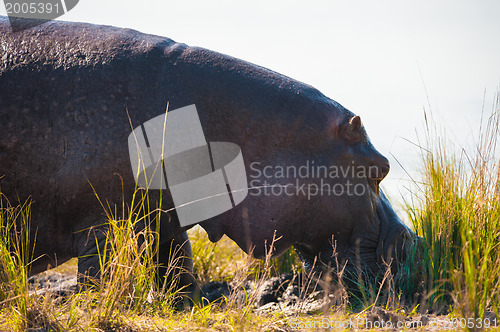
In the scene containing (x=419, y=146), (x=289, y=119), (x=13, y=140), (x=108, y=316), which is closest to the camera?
(x=108, y=316)

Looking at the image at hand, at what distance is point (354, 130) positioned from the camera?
4129mm

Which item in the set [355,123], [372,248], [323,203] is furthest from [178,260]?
[355,123]

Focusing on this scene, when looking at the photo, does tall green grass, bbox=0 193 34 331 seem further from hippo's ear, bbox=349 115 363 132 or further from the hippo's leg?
hippo's ear, bbox=349 115 363 132

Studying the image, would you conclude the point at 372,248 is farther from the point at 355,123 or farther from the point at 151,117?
the point at 151,117

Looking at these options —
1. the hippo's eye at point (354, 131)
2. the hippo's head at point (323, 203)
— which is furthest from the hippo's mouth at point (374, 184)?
the hippo's eye at point (354, 131)

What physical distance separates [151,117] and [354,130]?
4.74ft

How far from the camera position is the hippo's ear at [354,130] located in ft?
13.4

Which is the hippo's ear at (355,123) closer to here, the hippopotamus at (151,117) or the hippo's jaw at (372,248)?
the hippopotamus at (151,117)

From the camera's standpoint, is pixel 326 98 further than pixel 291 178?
Yes

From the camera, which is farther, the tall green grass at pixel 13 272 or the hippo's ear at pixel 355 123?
the hippo's ear at pixel 355 123

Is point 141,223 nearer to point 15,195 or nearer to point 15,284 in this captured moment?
point 15,195

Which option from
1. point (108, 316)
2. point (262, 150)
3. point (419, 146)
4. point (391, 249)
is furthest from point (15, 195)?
point (419, 146)

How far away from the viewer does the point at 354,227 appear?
4.14 metres

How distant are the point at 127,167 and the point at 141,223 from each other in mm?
400
